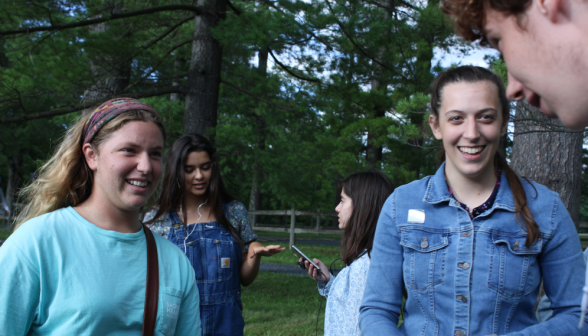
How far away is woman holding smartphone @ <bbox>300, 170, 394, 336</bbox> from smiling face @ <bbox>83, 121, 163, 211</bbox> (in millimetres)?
1324

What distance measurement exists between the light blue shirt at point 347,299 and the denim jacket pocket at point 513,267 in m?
1.02

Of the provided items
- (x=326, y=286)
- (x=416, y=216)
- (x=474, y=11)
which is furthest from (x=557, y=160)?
(x=474, y=11)

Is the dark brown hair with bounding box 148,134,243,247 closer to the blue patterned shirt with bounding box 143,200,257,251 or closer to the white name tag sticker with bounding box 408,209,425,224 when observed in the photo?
the blue patterned shirt with bounding box 143,200,257,251

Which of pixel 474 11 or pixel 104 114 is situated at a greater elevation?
pixel 474 11

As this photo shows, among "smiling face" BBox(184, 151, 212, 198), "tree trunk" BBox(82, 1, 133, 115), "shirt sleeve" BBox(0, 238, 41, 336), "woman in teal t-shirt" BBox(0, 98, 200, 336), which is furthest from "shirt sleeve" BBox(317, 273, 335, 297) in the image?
"tree trunk" BBox(82, 1, 133, 115)

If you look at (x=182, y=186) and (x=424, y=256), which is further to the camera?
(x=182, y=186)

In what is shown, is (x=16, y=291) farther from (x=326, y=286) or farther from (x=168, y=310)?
(x=326, y=286)

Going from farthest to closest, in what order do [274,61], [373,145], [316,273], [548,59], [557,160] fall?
[373,145], [274,61], [557,160], [316,273], [548,59]

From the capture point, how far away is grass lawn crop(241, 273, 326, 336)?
549 cm

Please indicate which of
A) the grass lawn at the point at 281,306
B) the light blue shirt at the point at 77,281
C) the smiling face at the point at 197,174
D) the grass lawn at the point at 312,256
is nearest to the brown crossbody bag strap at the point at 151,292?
the light blue shirt at the point at 77,281

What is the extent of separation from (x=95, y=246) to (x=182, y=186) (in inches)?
60.4

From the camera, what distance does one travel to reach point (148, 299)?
1.70 m

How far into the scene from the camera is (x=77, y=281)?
158 centimetres

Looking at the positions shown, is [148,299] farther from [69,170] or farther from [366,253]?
[366,253]
